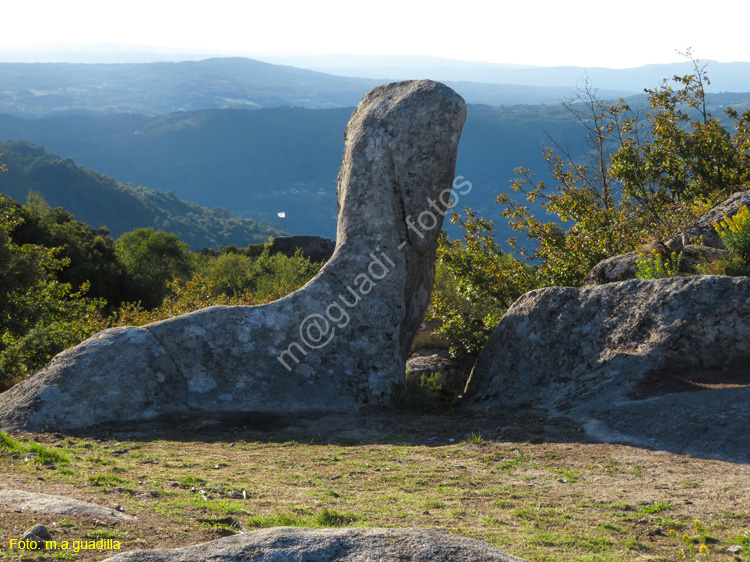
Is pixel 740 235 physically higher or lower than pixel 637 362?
higher

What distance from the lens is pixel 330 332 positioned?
11.3m

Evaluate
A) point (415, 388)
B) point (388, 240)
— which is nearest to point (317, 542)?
point (415, 388)

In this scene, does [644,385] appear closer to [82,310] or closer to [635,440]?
[635,440]

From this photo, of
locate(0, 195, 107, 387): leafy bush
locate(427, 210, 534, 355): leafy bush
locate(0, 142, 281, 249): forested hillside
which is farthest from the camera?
locate(0, 142, 281, 249): forested hillside

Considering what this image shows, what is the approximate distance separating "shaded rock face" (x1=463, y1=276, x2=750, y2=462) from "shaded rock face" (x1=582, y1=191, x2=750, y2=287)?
1799mm

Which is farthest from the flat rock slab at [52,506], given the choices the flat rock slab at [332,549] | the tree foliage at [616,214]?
the tree foliage at [616,214]

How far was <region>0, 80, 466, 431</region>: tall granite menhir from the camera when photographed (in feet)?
31.9

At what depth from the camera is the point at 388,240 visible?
12328 millimetres

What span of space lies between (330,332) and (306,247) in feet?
134

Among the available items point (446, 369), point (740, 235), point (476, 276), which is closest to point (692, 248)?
point (740, 235)

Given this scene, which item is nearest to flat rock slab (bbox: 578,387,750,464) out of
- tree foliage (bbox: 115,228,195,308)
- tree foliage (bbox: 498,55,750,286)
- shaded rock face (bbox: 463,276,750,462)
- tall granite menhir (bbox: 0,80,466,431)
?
shaded rock face (bbox: 463,276,750,462)

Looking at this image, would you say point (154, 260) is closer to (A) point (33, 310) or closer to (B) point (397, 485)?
(A) point (33, 310)

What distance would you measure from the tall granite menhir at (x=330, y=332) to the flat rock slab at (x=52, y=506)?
4253 millimetres

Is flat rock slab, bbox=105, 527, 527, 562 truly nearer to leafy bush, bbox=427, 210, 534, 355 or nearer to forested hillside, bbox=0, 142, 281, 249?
leafy bush, bbox=427, 210, 534, 355
